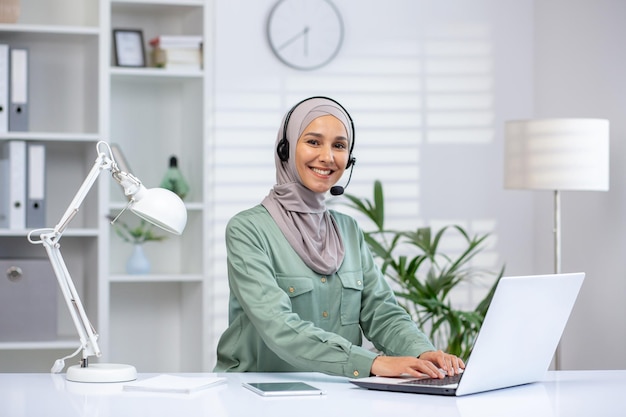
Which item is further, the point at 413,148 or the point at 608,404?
the point at 413,148

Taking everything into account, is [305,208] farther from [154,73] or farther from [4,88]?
[4,88]

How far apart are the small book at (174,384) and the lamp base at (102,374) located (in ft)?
0.11

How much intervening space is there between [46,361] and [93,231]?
0.68 m

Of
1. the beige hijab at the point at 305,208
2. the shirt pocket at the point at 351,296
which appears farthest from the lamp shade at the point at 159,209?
the shirt pocket at the point at 351,296

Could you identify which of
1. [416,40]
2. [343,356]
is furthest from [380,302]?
[416,40]

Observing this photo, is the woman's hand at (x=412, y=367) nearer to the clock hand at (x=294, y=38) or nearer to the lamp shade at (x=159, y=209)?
the lamp shade at (x=159, y=209)

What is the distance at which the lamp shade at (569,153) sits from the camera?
340 cm

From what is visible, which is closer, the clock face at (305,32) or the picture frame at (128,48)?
the picture frame at (128,48)

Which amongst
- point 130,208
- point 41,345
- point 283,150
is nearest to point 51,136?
point 41,345

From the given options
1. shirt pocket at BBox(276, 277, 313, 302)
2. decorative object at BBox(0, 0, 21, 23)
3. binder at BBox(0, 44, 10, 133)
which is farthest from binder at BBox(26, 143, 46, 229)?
shirt pocket at BBox(276, 277, 313, 302)

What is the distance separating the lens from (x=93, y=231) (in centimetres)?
361

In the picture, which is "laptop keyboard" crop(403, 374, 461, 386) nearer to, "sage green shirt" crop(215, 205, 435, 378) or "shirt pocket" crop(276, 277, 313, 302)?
"sage green shirt" crop(215, 205, 435, 378)

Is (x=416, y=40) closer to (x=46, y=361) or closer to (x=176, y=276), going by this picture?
(x=176, y=276)

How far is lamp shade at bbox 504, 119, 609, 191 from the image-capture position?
3398 millimetres
